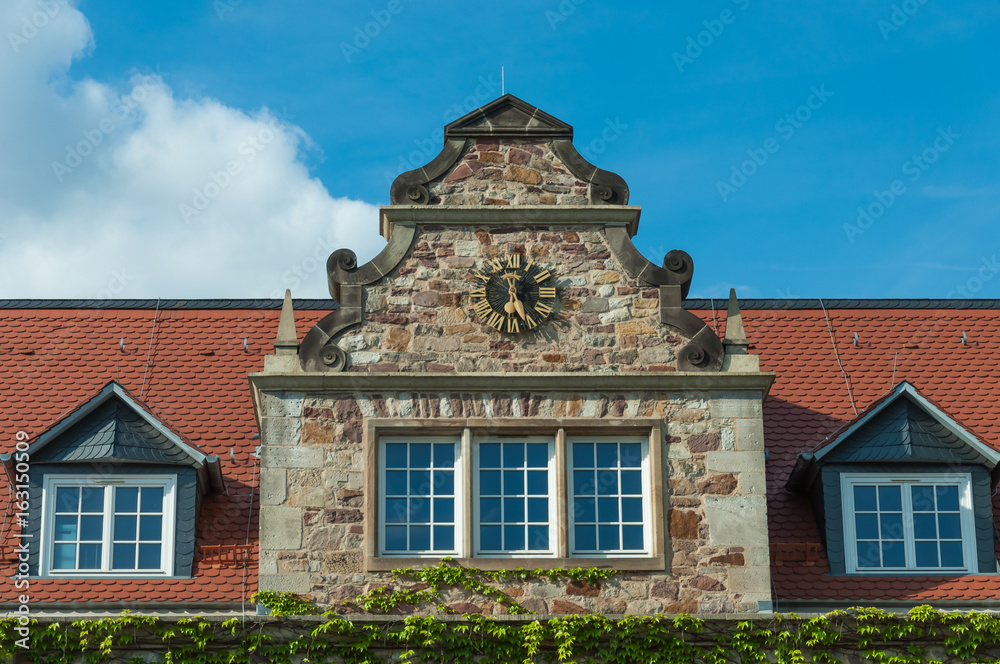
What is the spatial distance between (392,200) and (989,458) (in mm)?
7618

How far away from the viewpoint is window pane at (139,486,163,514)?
709 inches

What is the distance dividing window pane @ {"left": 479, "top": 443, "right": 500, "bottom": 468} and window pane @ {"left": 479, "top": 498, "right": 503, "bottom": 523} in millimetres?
405

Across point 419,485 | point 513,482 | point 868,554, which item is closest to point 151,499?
point 419,485

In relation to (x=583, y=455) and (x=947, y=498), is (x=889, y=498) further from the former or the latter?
(x=583, y=455)

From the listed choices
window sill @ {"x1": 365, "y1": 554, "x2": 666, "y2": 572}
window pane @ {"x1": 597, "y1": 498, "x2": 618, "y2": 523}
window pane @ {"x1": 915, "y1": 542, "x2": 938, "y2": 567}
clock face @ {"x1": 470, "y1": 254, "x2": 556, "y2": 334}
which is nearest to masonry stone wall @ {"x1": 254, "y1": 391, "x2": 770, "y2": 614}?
window sill @ {"x1": 365, "y1": 554, "x2": 666, "y2": 572}

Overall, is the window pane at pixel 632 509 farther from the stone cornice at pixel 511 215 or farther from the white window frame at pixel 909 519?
the stone cornice at pixel 511 215

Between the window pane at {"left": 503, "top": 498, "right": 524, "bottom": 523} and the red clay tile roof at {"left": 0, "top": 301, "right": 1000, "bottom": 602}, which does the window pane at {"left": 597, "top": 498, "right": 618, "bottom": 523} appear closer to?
the window pane at {"left": 503, "top": 498, "right": 524, "bottom": 523}

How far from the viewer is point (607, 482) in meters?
17.2

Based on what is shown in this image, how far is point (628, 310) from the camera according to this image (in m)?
17.6

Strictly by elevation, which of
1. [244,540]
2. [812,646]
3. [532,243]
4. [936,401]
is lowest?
[812,646]

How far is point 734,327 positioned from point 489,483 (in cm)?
332

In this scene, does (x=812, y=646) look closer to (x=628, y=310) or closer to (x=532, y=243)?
(x=628, y=310)

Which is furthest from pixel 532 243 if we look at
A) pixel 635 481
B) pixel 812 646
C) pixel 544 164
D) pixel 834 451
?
pixel 812 646

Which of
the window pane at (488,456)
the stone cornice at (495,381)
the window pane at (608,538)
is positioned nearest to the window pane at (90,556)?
the stone cornice at (495,381)
